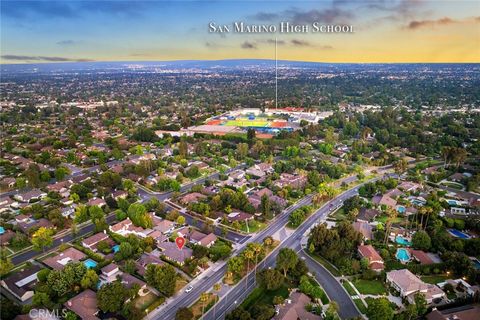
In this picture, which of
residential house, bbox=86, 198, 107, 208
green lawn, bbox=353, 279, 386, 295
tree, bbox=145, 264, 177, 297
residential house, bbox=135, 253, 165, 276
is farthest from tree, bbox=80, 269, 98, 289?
green lawn, bbox=353, 279, 386, 295

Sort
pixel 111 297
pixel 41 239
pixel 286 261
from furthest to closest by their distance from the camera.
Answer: pixel 41 239 < pixel 286 261 < pixel 111 297

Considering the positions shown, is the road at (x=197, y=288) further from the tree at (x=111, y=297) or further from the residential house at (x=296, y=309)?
the residential house at (x=296, y=309)

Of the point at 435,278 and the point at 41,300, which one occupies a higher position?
the point at 41,300

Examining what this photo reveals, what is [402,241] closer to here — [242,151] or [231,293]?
[231,293]

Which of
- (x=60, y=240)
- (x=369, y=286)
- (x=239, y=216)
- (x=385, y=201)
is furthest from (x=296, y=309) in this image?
(x=60, y=240)

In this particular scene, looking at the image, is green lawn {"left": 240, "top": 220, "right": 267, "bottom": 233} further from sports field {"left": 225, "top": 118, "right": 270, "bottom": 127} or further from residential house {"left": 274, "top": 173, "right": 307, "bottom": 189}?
sports field {"left": 225, "top": 118, "right": 270, "bottom": 127}

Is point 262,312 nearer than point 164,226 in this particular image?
Yes
